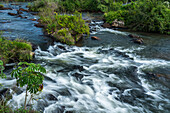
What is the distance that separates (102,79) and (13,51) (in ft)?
15.0

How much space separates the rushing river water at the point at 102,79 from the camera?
4996mm

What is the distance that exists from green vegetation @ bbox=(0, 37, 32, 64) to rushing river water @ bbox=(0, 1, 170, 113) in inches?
28.1

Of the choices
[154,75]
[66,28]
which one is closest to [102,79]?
[154,75]

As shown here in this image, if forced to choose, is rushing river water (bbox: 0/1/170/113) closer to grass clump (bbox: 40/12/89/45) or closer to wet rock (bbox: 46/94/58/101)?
wet rock (bbox: 46/94/58/101)

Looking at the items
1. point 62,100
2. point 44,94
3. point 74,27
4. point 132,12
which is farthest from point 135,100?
point 132,12

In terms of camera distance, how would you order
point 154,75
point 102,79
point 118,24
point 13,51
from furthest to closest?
point 118,24 < point 13,51 < point 154,75 < point 102,79

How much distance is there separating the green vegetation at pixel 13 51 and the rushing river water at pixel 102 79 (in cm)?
71

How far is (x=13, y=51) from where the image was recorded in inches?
296

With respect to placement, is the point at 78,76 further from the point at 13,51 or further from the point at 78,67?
the point at 13,51

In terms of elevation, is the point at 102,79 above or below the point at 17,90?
below

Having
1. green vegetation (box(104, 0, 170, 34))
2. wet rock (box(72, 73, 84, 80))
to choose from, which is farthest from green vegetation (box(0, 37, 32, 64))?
green vegetation (box(104, 0, 170, 34))

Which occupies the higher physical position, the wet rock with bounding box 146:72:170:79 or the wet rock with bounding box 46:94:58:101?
the wet rock with bounding box 146:72:170:79

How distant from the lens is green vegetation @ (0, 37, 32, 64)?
7109 millimetres

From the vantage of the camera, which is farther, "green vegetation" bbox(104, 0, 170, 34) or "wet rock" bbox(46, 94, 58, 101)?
"green vegetation" bbox(104, 0, 170, 34)
